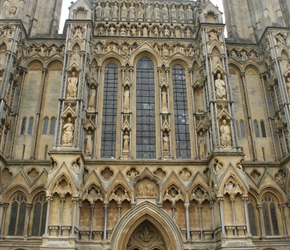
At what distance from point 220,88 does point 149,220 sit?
25.6 feet

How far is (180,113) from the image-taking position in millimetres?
19172

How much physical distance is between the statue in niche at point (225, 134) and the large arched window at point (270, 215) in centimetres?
364

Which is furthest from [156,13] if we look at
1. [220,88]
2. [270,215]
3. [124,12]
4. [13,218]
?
[13,218]

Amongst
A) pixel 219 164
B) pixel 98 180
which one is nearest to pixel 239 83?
pixel 219 164

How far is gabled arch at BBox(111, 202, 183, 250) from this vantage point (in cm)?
1525

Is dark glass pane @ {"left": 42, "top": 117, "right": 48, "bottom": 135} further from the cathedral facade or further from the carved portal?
the carved portal

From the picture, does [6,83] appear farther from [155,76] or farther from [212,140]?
[212,140]

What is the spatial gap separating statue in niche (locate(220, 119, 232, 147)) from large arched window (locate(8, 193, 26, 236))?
10.3m

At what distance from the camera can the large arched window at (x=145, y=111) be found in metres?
18.1

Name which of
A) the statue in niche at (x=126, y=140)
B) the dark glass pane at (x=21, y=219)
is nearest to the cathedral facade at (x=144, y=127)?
the dark glass pane at (x=21, y=219)

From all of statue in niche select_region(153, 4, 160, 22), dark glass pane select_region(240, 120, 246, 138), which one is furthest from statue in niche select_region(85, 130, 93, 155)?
statue in niche select_region(153, 4, 160, 22)

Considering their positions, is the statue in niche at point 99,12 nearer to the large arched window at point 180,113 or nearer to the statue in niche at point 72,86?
the statue in niche at point 72,86

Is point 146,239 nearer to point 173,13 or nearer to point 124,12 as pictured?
point 124,12

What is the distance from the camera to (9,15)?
1989 cm
